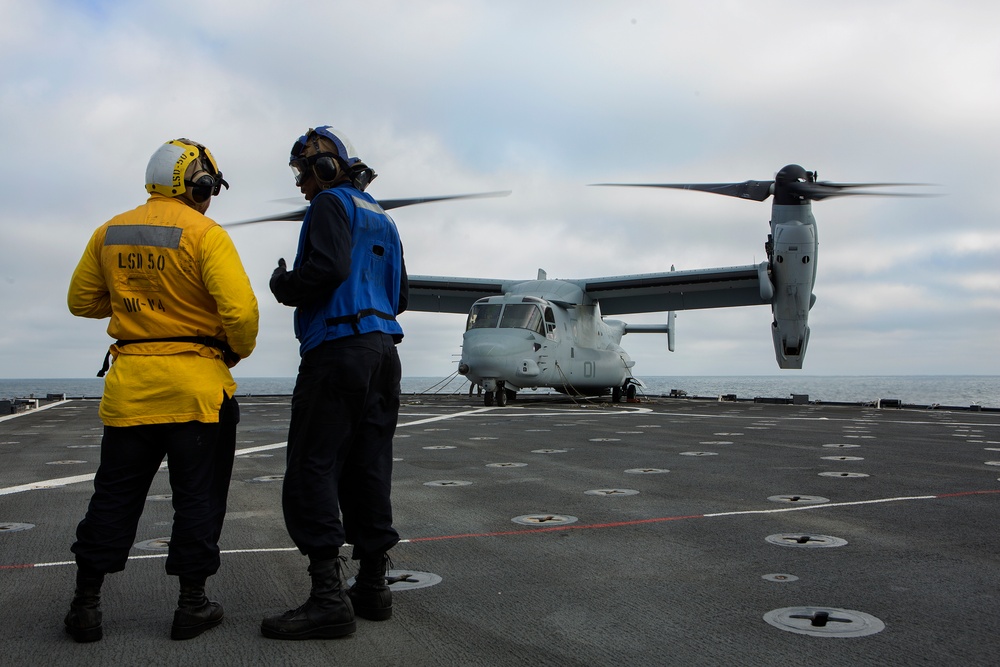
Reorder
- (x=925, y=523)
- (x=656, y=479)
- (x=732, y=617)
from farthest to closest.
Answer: (x=656, y=479)
(x=925, y=523)
(x=732, y=617)

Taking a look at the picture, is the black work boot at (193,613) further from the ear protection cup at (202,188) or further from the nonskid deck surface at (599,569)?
the ear protection cup at (202,188)

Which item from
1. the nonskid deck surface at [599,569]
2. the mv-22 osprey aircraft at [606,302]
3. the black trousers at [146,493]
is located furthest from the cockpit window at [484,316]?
the black trousers at [146,493]

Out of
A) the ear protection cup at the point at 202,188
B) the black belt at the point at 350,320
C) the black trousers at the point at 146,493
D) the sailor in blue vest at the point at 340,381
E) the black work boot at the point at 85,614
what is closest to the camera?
the black work boot at the point at 85,614

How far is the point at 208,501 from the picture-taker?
9.99ft

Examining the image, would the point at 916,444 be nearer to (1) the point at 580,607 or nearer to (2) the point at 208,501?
(1) the point at 580,607

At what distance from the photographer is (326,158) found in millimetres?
3340

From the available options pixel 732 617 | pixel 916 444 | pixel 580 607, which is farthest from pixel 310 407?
pixel 916 444

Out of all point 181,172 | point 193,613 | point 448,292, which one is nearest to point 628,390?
point 448,292

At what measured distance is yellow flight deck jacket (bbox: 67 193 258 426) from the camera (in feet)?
9.75

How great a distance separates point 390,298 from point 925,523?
3.42m

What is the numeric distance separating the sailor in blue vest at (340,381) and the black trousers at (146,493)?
320 mm

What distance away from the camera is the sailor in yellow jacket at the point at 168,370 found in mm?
2939

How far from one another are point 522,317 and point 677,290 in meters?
7.87

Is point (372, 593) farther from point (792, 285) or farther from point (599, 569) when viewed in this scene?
point (792, 285)
